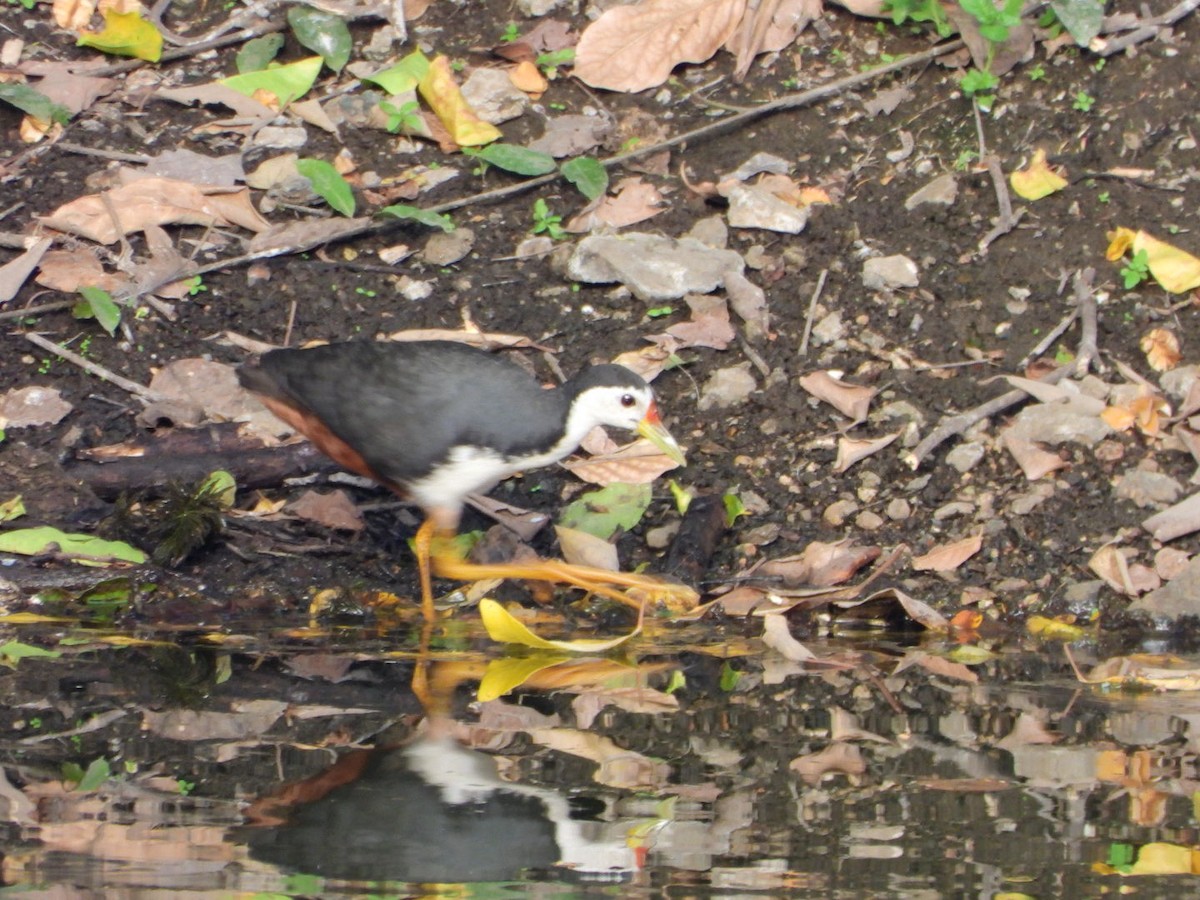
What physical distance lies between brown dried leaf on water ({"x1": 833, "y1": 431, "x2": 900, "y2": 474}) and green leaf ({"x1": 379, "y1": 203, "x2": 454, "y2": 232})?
5.96ft

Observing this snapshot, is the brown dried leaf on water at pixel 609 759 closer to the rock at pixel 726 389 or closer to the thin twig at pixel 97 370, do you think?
the rock at pixel 726 389

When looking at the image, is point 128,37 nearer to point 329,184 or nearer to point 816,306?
point 329,184

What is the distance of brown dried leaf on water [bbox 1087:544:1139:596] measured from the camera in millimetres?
4855

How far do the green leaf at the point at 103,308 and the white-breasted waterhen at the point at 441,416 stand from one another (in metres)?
0.96

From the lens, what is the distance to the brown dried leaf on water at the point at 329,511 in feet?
17.3

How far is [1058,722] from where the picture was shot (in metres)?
3.86

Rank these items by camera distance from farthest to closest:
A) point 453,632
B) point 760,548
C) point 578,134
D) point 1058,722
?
point 578,134, point 760,548, point 453,632, point 1058,722

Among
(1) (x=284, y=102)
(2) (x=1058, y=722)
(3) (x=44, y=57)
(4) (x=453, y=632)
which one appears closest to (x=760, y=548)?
(4) (x=453, y=632)

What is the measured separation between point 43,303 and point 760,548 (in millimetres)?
2819

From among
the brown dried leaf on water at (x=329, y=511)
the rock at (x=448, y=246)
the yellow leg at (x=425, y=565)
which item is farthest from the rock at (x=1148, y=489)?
the rock at (x=448, y=246)

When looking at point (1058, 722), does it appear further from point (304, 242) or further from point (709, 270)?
point (304, 242)

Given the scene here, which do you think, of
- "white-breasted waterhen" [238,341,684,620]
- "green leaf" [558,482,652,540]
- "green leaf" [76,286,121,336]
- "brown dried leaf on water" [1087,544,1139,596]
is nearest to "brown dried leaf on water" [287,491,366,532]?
"white-breasted waterhen" [238,341,684,620]

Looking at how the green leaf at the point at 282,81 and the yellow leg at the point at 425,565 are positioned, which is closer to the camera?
the yellow leg at the point at 425,565

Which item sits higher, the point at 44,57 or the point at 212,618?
the point at 44,57
